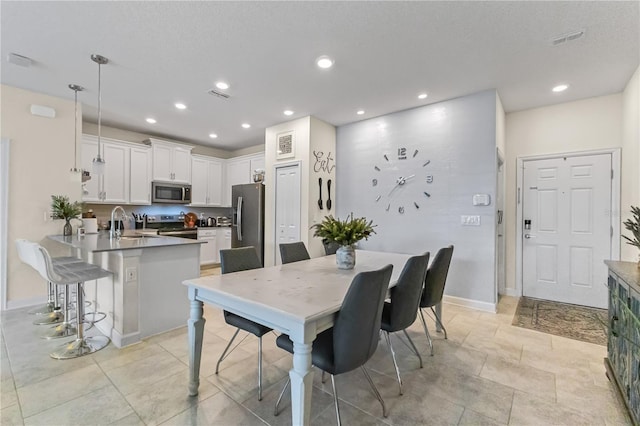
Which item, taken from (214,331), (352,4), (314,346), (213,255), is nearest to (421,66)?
(352,4)

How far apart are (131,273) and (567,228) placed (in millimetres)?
5234

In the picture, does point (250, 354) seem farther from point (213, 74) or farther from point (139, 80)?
point (139, 80)

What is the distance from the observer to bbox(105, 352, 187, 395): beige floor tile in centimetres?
193

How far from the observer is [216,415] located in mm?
1654

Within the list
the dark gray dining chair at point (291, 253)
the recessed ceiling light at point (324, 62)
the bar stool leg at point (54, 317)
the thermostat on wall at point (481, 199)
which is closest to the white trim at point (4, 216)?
the bar stool leg at point (54, 317)

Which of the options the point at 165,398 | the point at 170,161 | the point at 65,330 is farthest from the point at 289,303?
the point at 170,161

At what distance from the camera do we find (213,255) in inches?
234

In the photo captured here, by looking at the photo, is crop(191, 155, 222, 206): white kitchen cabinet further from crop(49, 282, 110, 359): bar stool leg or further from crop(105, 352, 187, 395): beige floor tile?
crop(105, 352, 187, 395): beige floor tile

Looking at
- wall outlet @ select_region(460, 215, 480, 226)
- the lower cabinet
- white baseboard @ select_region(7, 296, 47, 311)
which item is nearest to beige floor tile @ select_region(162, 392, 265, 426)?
the lower cabinet

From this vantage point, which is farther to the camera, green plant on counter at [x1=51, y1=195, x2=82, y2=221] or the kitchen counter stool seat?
green plant on counter at [x1=51, y1=195, x2=82, y2=221]

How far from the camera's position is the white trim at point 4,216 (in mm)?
3301

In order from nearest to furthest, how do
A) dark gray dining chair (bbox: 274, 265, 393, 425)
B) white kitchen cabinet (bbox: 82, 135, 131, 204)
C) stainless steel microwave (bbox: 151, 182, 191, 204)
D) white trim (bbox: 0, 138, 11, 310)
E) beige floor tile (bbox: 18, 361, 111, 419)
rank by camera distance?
1. dark gray dining chair (bbox: 274, 265, 393, 425)
2. beige floor tile (bbox: 18, 361, 111, 419)
3. white trim (bbox: 0, 138, 11, 310)
4. white kitchen cabinet (bbox: 82, 135, 131, 204)
5. stainless steel microwave (bbox: 151, 182, 191, 204)

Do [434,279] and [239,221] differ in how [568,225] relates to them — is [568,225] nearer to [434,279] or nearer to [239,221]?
[434,279]

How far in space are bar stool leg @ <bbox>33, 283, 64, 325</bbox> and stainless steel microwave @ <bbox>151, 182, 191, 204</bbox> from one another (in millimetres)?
2471
